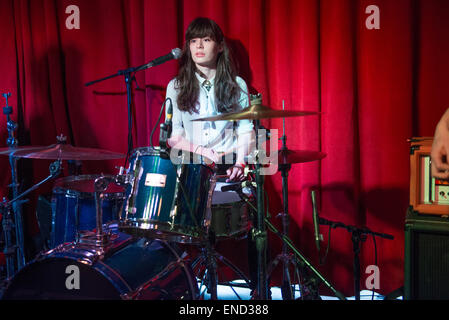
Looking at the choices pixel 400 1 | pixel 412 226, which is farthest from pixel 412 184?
pixel 400 1

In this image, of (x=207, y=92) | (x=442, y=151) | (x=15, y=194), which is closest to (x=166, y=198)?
(x=207, y=92)

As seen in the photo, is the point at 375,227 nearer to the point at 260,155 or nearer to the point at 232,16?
the point at 260,155

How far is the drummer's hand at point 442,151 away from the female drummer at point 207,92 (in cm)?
103

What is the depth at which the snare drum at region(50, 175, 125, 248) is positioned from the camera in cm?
195

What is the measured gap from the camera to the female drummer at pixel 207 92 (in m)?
2.17

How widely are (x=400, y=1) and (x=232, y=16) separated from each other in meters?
1.01

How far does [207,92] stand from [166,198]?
965 mm

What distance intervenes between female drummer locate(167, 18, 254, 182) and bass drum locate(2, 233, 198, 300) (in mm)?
821

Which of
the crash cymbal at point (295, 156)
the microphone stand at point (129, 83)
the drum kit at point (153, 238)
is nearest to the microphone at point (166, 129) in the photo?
the drum kit at point (153, 238)

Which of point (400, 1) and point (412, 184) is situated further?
point (400, 1)

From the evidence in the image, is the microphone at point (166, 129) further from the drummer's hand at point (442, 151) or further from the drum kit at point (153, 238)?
the drummer's hand at point (442, 151)

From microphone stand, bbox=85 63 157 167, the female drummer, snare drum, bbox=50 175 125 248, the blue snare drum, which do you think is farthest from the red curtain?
the blue snare drum

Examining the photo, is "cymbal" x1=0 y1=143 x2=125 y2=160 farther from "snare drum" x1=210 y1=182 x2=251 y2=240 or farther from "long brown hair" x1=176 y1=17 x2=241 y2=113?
"snare drum" x1=210 y1=182 x2=251 y2=240
